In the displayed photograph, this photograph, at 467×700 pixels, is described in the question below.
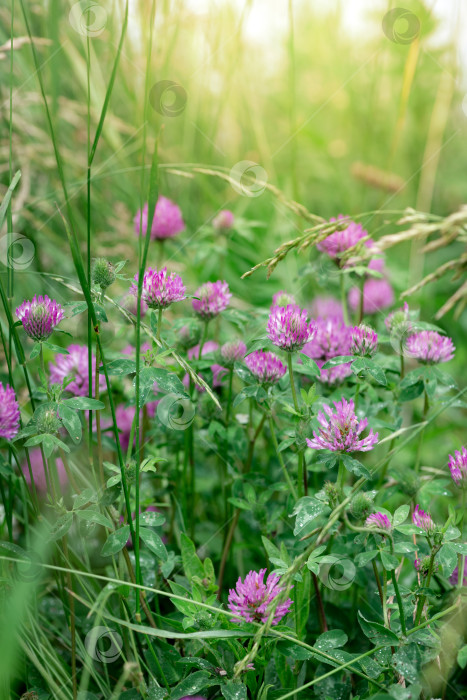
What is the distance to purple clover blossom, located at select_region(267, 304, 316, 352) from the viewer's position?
0.83m

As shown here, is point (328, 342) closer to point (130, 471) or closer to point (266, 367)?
point (266, 367)

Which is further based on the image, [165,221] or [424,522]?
[165,221]

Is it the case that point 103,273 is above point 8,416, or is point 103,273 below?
above

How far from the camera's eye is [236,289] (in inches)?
81.1

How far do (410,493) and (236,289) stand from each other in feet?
3.92

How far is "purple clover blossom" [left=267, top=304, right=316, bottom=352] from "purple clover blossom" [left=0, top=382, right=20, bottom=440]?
34 centimetres

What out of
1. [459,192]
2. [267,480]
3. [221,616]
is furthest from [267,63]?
[221,616]

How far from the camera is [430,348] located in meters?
0.96

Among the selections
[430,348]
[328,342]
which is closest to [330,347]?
[328,342]

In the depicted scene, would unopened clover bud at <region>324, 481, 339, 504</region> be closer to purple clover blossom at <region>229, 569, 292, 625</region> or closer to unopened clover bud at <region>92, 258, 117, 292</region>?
purple clover blossom at <region>229, 569, 292, 625</region>

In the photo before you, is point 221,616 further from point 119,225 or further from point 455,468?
point 119,225

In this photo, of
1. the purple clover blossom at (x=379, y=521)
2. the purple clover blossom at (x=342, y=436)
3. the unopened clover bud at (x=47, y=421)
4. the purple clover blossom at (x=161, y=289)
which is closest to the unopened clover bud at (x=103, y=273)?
the purple clover blossom at (x=161, y=289)

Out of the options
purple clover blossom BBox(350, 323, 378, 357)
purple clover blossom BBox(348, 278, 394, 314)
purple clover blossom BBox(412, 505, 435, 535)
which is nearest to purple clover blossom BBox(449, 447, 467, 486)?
purple clover blossom BBox(412, 505, 435, 535)

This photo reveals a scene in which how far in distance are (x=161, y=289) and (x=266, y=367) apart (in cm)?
18
